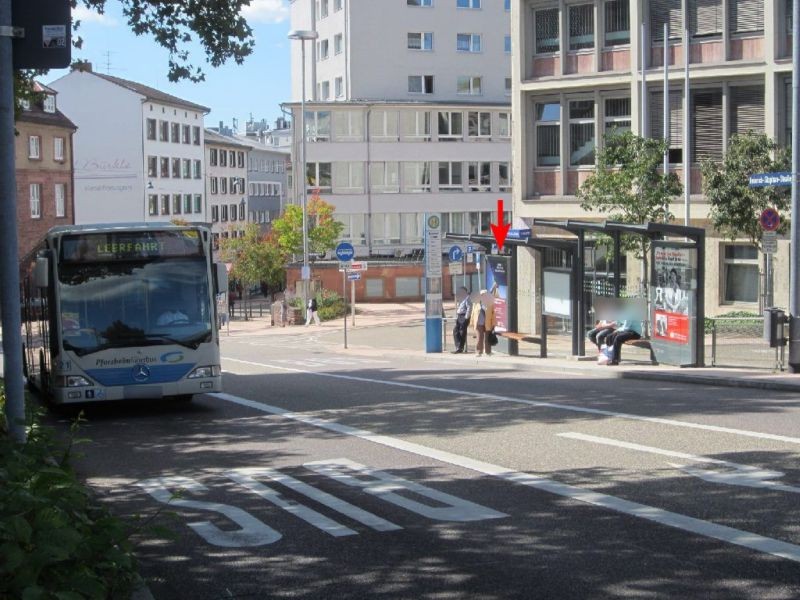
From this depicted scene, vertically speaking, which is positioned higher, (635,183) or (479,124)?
(479,124)

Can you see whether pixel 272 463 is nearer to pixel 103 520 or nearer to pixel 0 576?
pixel 103 520

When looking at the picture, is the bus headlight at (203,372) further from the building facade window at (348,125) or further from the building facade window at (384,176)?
the building facade window at (384,176)

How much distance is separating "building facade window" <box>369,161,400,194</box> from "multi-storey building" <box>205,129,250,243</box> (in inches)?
979

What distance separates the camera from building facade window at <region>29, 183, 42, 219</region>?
68.9m

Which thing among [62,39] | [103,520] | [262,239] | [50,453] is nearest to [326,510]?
[50,453]

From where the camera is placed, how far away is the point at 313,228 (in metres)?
70.3

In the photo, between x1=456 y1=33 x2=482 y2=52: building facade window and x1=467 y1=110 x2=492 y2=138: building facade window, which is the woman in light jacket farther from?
x1=456 y1=33 x2=482 y2=52: building facade window

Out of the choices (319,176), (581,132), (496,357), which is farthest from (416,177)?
(496,357)

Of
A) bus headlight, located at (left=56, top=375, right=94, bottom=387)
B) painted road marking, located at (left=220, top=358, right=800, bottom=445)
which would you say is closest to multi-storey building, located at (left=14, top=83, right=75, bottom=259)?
painted road marking, located at (left=220, top=358, right=800, bottom=445)

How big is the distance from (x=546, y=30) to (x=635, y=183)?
27.7 ft

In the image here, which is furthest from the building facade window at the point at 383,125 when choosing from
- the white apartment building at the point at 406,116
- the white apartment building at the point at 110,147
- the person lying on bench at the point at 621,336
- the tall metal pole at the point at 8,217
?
the tall metal pole at the point at 8,217

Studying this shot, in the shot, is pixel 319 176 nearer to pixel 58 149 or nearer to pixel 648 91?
pixel 58 149

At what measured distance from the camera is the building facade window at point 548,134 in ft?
131

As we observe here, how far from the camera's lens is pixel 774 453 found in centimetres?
1154
